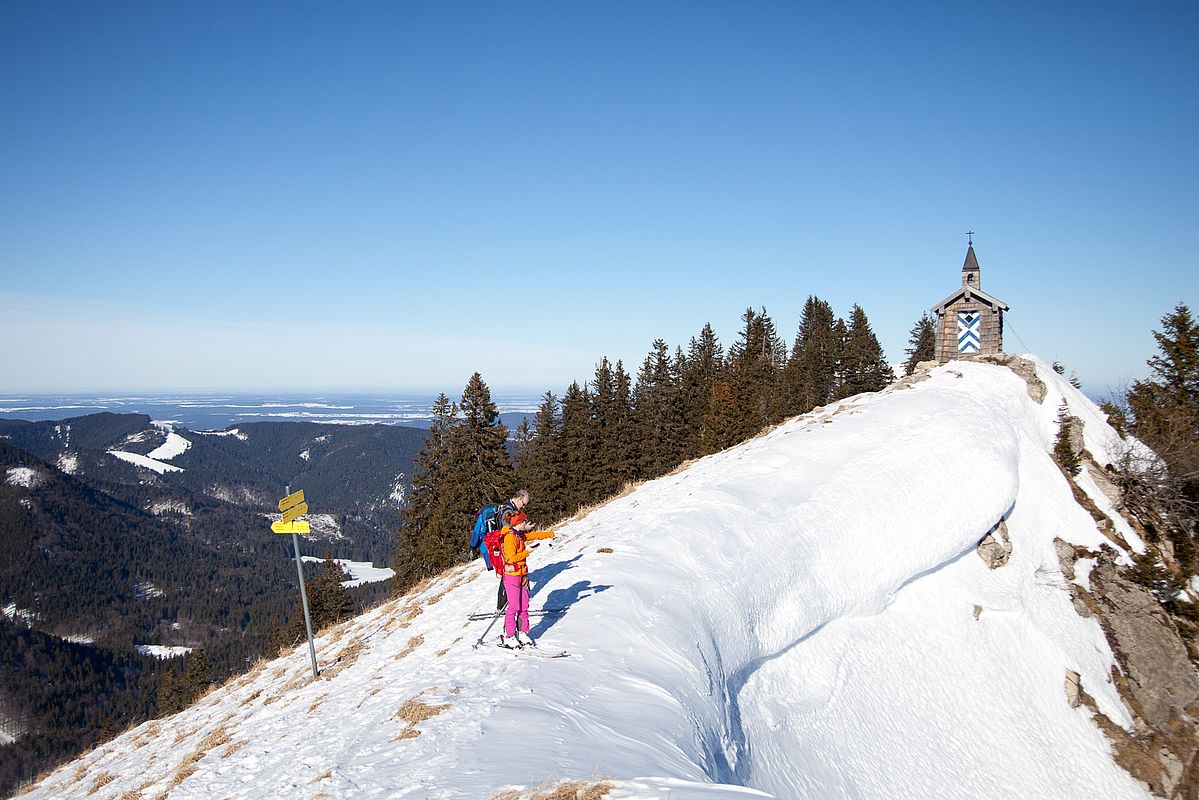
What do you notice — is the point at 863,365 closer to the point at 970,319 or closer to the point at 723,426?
the point at 723,426

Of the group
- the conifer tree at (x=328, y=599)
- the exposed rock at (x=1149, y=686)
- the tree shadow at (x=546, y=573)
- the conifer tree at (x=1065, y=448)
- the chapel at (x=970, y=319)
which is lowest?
the conifer tree at (x=328, y=599)

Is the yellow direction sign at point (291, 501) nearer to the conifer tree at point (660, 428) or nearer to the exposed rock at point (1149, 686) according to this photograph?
the exposed rock at point (1149, 686)

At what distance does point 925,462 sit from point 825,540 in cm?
709

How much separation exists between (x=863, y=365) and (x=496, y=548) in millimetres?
71425

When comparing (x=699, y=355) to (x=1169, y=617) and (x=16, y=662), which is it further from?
(x=16, y=662)

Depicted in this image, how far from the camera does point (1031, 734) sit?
1510 cm

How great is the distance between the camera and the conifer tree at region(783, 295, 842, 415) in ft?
220

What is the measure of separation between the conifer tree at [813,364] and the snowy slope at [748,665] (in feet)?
139

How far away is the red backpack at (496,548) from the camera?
397 inches

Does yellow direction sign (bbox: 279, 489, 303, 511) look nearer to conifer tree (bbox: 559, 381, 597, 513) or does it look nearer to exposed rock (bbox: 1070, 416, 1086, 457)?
exposed rock (bbox: 1070, 416, 1086, 457)

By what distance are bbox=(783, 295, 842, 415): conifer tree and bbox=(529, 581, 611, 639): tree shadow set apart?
5318 centimetres

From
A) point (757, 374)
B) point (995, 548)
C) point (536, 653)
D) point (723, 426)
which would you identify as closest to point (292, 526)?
point (536, 653)

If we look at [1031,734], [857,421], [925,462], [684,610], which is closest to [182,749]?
[684,610]

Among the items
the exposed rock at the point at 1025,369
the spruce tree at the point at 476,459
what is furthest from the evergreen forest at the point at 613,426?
the exposed rock at the point at 1025,369
